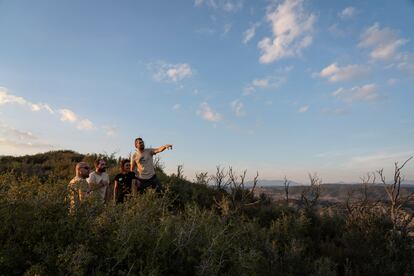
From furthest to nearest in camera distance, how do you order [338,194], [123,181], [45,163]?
[338,194], [45,163], [123,181]

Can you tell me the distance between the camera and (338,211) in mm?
14961

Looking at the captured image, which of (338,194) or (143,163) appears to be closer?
(143,163)

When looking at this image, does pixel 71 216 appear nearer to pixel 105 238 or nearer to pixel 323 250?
pixel 105 238

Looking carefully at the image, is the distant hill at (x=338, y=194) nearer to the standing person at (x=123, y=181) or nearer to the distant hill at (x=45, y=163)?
the standing person at (x=123, y=181)

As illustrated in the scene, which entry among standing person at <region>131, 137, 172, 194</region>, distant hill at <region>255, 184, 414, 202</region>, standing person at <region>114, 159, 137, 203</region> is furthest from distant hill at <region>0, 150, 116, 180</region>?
distant hill at <region>255, 184, 414, 202</region>

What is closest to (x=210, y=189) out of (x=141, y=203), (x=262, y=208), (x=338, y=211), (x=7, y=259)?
(x=262, y=208)

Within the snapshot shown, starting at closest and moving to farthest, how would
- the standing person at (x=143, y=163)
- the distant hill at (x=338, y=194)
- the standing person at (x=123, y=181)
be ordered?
the standing person at (x=123, y=181) < the standing person at (x=143, y=163) < the distant hill at (x=338, y=194)

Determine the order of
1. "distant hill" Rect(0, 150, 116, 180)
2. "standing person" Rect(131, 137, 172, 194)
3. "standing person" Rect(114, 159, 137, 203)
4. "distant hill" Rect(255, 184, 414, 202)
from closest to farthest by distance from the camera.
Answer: "standing person" Rect(114, 159, 137, 203), "standing person" Rect(131, 137, 172, 194), "distant hill" Rect(255, 184, 414, 202), "distant hill" Rect(0, 150, 116, 180)

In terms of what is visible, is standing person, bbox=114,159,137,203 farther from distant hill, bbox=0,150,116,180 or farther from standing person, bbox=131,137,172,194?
distant hill, bbox=0,150,116,180

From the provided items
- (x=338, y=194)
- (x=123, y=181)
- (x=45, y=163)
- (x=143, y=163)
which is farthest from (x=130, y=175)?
(x=338, y=194)

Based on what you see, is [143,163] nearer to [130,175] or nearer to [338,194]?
[130,175]

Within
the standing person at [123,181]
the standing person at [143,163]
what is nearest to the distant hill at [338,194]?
the standing person at [143,163]

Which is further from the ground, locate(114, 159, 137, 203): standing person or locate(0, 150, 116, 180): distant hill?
locate(0, 150, 116, 180): distant hill

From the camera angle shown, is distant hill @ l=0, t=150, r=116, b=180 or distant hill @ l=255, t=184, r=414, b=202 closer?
distant hill @ l=255, t=184, r=414, b=202
